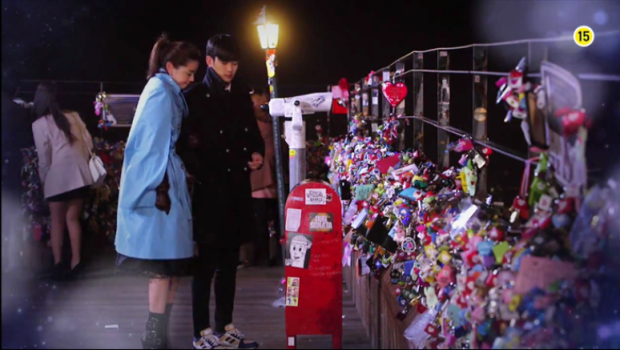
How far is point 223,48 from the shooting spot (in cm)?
Result: 385

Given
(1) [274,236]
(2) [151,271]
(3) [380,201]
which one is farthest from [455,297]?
(1) [274,236]

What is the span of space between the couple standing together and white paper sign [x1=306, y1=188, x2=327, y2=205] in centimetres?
42

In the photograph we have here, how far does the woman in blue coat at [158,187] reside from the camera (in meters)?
3.59

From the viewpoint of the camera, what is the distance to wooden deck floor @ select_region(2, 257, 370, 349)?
3971mm

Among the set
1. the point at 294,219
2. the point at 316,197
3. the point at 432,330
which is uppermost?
the point at 316,197

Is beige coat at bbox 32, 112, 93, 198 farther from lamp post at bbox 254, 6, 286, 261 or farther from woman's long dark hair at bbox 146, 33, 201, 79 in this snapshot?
woman's long dark hair at bbox 146, 33, 201, 79

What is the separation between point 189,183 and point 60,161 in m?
2.12

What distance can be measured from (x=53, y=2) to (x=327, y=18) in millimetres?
6913

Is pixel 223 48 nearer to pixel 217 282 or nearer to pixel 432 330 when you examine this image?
pixel 217 282

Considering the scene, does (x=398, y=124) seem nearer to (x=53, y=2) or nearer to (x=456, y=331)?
(x=53, y=2)

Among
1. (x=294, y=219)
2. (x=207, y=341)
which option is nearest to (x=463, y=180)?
(x=294, y=219)

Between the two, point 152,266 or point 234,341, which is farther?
point 234,341

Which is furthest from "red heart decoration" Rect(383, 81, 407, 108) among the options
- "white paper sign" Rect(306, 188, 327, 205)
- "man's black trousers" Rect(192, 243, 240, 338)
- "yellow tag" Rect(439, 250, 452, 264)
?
"yellow tag" Rect(439, 250, 452, 264)

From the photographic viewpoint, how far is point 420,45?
1025cm
